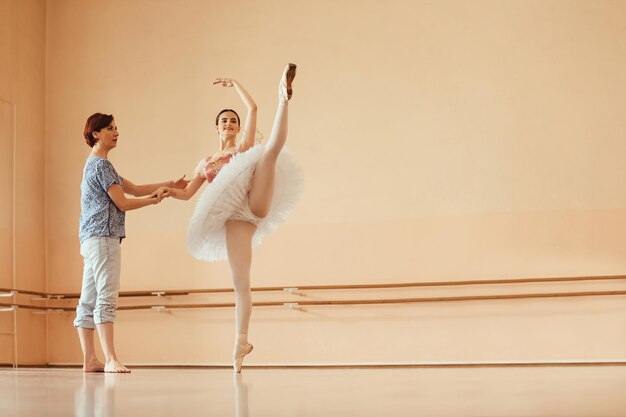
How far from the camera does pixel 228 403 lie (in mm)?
1821

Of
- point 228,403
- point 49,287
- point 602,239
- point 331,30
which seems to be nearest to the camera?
point 228,403

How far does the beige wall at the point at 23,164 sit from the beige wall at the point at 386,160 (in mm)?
124

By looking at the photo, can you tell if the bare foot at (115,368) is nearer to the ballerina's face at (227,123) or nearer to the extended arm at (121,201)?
the extended arm at (121,201)

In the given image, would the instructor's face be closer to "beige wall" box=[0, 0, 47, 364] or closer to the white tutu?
the white tutu

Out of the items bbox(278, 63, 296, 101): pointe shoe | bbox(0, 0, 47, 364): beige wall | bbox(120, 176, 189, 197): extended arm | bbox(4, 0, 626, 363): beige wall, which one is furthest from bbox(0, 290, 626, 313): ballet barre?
bbox(278, 63, 296, 101): pointe shoe

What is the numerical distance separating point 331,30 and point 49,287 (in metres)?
2.87

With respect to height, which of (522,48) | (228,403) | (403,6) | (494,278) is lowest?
(228,403)

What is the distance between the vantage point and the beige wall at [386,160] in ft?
17.8

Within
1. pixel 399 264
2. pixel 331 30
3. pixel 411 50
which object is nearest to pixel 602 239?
pixel 399 264

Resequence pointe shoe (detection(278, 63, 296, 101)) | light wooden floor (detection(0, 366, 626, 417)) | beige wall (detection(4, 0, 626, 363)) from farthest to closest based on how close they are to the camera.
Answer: beige wall (detection(4, 0, 626, 363)) → pointe shoe (detection(278, 63, 296, 101)) → light wooden floor (detection(0, 366, 626, 417))

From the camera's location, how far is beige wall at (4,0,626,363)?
5.42 m

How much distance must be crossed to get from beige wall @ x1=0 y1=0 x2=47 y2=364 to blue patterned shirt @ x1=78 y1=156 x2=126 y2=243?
2182 millimetres

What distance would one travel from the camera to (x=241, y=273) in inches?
137

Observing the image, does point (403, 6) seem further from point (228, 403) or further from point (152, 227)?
point (228, 403)
